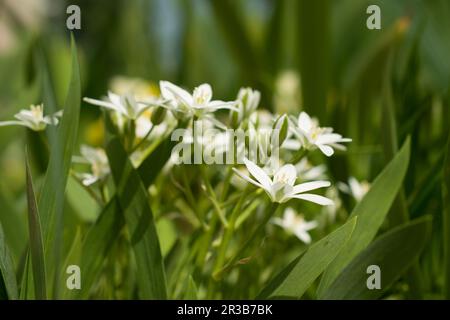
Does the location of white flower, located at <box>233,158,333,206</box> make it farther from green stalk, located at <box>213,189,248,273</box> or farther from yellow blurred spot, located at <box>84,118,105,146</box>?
yellow blurred spot, located at <box>84,118,105,146</box>

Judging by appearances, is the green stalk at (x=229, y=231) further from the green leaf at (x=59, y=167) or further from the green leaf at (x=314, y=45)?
the green leaf at (x=314, y=45)

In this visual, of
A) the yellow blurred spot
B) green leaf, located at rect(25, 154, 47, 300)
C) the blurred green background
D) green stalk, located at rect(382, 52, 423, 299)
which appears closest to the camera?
green leaf, located at rect(25, 154, 47, 300)

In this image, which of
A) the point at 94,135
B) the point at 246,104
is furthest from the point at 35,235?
the point at 94,135

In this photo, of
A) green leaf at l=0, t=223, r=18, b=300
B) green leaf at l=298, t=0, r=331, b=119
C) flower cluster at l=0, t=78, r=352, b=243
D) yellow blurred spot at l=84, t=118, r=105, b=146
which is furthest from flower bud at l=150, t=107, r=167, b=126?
yellow blurred spot at l=84, t=118, r=105, b=146

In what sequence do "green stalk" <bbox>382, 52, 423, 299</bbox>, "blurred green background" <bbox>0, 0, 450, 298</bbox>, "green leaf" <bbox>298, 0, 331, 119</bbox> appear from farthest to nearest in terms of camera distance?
"green leaf" <bbox>298, 0, 331, 119</bbox> < "blurred green background" <bbox>0, 0, 450, 298</bbox> < "green stalk" <bbox>382, 52, 423, 299</bbox>

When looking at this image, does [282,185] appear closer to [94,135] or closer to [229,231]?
[229,231]
